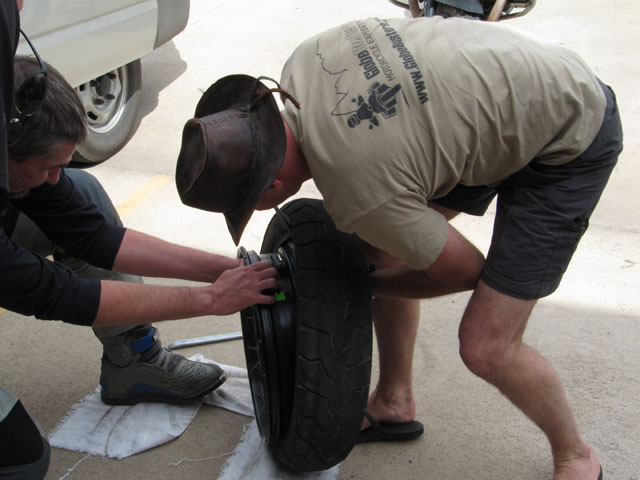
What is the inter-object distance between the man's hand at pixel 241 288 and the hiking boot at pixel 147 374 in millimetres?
622

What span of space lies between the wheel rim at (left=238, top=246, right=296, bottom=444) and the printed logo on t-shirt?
0.68 metres

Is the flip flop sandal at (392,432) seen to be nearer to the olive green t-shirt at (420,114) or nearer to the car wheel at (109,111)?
the olive green t-shirt at (420,114)

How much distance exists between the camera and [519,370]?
1975mm

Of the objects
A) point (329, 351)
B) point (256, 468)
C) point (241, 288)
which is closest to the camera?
point (329, 351)

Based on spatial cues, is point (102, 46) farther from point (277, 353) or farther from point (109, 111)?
point (277, 353)

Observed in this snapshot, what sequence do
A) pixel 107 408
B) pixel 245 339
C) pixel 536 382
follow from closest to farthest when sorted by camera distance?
pixel 536 382 < pixel 245 339 < pixel 107 408

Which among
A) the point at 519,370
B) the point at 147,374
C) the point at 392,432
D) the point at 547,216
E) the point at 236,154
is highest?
the point at 236,154

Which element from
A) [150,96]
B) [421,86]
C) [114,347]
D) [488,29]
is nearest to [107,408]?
[114,347]

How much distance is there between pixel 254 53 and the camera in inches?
255

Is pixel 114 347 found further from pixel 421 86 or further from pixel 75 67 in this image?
pixel 75 67

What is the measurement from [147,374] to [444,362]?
3.91 feet

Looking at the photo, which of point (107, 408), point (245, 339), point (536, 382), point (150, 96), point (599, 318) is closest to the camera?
point (536, 382)

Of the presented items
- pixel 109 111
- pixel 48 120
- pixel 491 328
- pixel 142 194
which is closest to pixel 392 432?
pixel 491 328

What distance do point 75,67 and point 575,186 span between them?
314 centimetres
